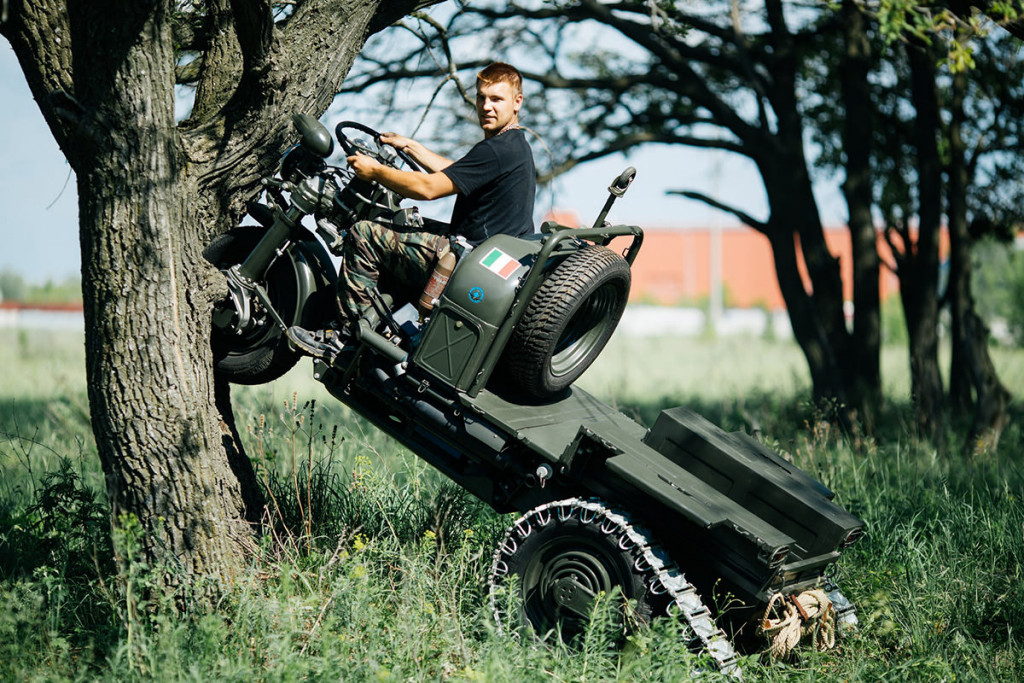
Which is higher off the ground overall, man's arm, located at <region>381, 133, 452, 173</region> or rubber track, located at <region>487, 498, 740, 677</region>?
man's arm, located at <region>381, 133, 452, 173</region>

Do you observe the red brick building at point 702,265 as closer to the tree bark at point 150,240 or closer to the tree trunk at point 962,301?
the tree trunk at point 962,301

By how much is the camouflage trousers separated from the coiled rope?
2146 millimetres

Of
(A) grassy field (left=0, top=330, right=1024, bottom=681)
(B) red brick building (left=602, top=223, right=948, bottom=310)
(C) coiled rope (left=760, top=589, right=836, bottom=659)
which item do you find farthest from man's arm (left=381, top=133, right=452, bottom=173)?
(B) red brick building (left=602, top=223, right=948, bottom=310)

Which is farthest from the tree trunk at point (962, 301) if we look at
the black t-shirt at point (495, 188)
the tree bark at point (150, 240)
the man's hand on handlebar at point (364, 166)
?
the tree bark at point (150, 240)

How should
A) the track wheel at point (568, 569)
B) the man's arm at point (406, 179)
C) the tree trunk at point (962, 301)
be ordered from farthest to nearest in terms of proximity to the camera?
the tree trunk at point (962, 301) → the man's arm at point (406, 179) → the track wheel at point (568, 569)

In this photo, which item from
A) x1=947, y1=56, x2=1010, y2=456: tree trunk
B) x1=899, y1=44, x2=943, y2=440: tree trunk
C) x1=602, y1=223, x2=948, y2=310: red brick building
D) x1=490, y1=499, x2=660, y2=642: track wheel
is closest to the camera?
x1=490, y1=499, x2=660, y2=642: track wheel

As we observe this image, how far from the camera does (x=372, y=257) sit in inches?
184

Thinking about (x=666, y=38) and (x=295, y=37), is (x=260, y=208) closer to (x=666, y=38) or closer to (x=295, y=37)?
(x=295, y=37)

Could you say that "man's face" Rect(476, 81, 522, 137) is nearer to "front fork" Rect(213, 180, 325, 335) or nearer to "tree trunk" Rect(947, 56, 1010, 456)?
"front fork" Rect(213, 180, 325, 335)

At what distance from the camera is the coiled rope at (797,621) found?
405cm

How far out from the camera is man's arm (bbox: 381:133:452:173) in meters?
4.79

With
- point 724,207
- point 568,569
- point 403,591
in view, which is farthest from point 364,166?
point 724,207

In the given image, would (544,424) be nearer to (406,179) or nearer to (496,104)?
(406,179)

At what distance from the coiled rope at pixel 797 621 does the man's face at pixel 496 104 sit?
2.43 m
